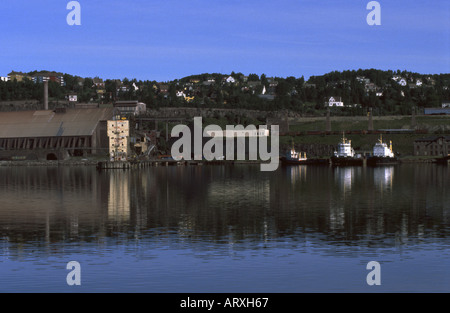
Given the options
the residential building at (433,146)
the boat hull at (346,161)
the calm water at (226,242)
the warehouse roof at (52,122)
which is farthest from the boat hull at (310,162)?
the calm water at (226,242)

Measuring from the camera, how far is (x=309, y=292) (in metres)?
25.7

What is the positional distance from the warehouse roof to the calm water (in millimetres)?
105200

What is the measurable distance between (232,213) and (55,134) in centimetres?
12832

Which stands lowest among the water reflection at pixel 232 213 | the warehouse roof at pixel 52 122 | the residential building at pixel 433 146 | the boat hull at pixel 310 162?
the boat hull at pixel 310 162

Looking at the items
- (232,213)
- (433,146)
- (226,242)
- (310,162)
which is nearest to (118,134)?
(310,162)

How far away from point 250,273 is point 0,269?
35.3 ft

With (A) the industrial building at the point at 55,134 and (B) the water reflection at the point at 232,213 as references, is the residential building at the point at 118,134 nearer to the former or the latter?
(A) the industrial building at the point at 55,134

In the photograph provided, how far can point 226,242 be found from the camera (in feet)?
121

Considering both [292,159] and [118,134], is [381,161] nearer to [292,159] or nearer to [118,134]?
[292,159]

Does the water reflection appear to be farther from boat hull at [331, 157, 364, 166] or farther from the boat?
the boat

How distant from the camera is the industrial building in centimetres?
16862

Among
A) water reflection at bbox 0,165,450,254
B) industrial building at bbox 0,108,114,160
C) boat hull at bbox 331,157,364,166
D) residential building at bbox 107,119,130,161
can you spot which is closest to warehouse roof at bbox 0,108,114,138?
industrial building at bbox 0,108,114,160

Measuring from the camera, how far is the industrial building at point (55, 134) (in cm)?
16862
